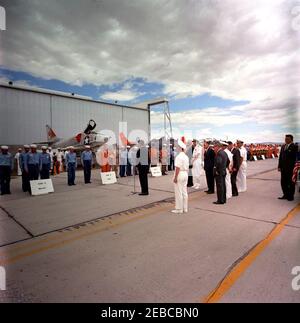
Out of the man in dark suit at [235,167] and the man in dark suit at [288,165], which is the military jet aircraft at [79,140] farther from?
the man in dark suit at [288,165]

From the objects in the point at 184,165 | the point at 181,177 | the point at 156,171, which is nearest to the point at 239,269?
the point at 181,177

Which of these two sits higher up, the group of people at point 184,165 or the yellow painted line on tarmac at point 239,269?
the group of people at point 184,165

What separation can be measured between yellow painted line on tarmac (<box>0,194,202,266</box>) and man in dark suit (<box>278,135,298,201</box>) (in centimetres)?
377

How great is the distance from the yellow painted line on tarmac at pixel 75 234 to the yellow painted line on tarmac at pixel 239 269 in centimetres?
255

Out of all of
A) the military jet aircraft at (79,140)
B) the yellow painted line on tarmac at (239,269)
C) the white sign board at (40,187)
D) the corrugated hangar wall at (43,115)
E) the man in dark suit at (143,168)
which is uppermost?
the corrugated hangar wall at (43,115)

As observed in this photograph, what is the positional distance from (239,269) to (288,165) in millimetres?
5115

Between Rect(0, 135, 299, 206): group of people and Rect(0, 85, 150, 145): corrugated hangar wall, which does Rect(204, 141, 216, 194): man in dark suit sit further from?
Rect(0, 85, 150, 145): corrugated hangar wall

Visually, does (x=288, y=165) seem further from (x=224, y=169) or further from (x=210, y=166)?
(x=210, y=166)

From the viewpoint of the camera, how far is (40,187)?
870 cm

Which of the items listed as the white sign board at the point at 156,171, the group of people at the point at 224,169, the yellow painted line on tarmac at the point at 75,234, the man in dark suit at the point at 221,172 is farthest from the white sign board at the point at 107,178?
the man in dark suit at the point at 221,172

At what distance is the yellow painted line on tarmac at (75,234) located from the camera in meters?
3.52

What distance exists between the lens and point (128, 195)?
26.4 feet

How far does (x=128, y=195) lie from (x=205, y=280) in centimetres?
553
